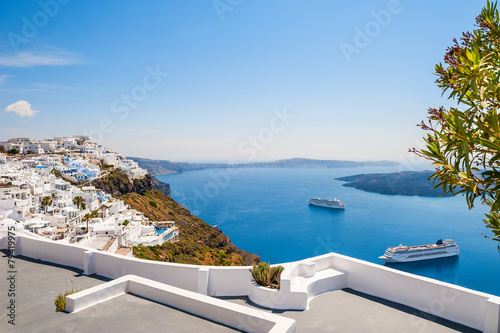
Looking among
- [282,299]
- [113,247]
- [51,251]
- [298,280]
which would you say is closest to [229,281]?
[282,299]

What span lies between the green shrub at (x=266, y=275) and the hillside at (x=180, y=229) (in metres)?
20.8

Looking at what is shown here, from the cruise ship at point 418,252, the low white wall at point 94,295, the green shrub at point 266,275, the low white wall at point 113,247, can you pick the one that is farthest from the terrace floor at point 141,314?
the cruise ship at point 418,252

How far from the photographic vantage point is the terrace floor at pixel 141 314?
2629 mm

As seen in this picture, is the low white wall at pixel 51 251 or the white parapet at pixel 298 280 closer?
the white parapet at pixel 298 280

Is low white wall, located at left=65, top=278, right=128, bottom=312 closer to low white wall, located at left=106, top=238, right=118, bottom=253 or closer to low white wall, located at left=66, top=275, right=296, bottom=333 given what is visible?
low white wall, located at left=66, top=275, right=296, bottom=333

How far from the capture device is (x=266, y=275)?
4.18m

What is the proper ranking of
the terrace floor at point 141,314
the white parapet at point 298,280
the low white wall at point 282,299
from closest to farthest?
the terrace floor at point 141,314 → the white parapet at point 298,280 → the low white wall at point 282,299

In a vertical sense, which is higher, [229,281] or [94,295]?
[94,295]

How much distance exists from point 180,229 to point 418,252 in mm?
29312

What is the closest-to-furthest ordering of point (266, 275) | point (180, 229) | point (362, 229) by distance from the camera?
point (266, 275) → point (180, 229) → point (362, 229)

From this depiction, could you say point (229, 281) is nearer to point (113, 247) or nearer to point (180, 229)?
point (113, 247)

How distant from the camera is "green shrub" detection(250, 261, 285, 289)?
4.17 metres

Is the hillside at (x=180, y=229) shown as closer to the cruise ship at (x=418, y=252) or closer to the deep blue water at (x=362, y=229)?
the deep blue water at (x=362, y=229)

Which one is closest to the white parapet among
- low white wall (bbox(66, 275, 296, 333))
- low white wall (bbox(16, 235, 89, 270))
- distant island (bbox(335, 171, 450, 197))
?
low white wall (bbox(16, 235, 89, 270))
